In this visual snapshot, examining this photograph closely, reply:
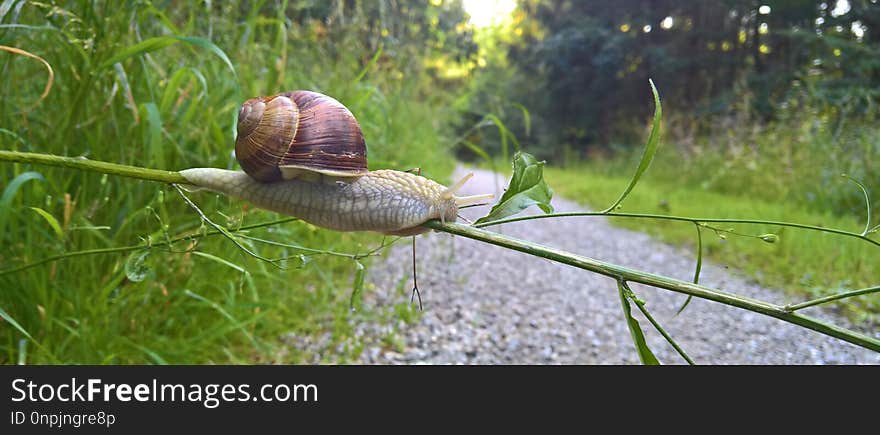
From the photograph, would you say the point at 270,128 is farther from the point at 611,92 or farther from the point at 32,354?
the point at 611,92

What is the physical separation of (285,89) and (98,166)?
3.35ft

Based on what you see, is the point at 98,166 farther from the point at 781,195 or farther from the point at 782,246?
the point at 781,195

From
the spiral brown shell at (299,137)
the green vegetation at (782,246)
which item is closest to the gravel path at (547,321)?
the green vegetation at (782,246)

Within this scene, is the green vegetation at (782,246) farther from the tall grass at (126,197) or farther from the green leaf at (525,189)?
the tall grass at (126,197)

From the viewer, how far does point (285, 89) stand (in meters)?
1.25

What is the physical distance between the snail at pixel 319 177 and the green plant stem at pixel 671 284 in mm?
88

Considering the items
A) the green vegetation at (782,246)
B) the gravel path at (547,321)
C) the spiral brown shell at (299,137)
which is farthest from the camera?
the green vegetation at (782,246)

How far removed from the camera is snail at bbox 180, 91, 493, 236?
35cm

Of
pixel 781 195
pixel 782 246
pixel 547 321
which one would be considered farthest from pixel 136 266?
pixel 781 195

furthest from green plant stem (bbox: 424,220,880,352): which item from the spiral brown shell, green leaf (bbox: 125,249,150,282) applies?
green leaf (bbox: 125,249,150,282)

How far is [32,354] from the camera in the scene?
81 centimetres

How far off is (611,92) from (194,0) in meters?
6.54

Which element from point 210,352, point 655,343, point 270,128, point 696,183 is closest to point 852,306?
point 655,343

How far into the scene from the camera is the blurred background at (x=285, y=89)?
2.57ft
